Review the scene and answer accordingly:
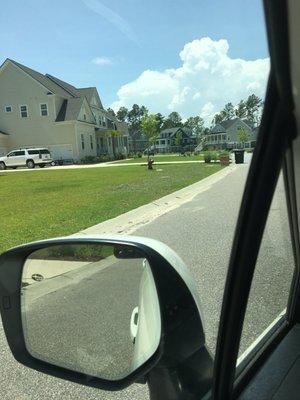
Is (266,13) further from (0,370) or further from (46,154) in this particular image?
(46,154)

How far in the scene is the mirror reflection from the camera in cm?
156

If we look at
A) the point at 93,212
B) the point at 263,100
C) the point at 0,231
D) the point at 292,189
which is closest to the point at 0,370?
the point at 292,189

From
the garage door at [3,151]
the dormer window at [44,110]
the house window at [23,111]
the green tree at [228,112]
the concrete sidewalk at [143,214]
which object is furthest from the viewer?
the garage door at [3,151]

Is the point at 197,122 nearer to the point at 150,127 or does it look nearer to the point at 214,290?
the point at 214,290

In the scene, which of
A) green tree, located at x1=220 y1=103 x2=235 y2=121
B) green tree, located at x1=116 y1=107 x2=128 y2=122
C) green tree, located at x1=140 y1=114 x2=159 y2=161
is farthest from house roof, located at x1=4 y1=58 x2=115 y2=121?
green tree, located at x1=116 y1=107 x2=128 y2=122

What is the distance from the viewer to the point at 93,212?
13.2 metres

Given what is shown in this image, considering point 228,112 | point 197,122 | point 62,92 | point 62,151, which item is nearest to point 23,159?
point 62,151

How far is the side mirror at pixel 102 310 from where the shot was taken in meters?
1.36

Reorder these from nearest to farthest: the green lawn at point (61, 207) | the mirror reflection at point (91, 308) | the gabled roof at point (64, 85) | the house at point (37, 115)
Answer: the mirror reflection at point (91, 308), the green lawn at point (61, 207), the house at point (37, 115), the gabled roof at point (64, 85)

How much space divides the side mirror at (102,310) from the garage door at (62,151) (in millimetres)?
49591

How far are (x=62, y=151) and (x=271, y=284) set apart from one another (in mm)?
50189

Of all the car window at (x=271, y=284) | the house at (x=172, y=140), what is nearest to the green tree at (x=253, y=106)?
the car window at (x=271, y=284)

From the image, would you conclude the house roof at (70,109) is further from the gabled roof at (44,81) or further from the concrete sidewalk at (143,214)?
the concrete sidewalk at (143,214)

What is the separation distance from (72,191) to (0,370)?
650 inches
